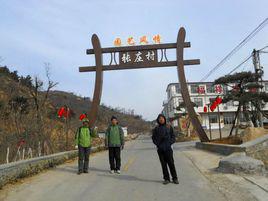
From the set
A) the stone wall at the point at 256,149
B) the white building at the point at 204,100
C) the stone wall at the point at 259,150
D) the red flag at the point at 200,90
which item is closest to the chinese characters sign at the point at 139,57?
the stone wall at the point at 256,149

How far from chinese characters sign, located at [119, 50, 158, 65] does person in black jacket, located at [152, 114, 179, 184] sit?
540 inches

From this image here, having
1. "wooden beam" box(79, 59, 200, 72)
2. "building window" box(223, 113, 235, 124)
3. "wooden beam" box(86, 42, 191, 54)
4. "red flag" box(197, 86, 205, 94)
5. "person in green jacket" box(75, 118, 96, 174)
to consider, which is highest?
"red flag" box(197, 86, 205, 94)

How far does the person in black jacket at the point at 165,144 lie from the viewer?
823cm

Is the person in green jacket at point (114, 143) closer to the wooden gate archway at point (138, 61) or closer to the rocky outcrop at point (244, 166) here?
the rocky outcrop at point (244, 166)

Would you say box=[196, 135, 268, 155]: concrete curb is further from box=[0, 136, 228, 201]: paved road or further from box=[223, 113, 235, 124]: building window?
box=[223, 113, 235, 124]: building window

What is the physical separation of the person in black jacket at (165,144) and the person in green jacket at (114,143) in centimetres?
223

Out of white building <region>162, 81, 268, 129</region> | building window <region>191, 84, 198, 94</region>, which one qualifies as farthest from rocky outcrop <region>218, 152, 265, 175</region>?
building window <region>191, 84, 198, 94</region>

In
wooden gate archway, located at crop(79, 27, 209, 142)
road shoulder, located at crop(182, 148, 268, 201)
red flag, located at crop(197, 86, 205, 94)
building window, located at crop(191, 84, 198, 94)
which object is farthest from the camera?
building window, located at crop(191, 84, 198, 94)

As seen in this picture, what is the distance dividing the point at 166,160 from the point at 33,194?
3009 mm

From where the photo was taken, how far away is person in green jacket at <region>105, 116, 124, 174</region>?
10.4 m

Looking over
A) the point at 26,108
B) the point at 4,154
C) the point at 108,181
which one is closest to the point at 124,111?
the point at 26,108

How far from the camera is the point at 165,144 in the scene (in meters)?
8.27

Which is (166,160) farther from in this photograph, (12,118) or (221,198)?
(12,118)

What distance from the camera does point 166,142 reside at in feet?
27.2
